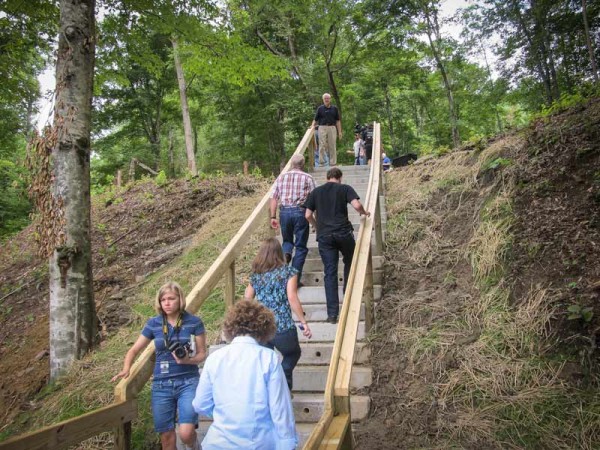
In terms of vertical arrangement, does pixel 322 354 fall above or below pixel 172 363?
below

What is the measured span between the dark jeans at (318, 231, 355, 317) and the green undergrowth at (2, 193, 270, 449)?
55.0 inches

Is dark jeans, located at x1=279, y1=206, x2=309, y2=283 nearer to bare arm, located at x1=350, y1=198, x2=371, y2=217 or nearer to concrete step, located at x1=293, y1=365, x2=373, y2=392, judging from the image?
bare arm, located at x1=350, y1=198, x2=371, y2=217

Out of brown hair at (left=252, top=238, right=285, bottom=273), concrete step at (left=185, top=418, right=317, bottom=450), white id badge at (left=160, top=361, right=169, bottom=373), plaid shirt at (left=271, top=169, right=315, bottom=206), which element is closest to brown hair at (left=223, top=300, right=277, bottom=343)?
white id badge at (left=160, top=361, right=169, bottom=373)

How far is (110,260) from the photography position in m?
8.75

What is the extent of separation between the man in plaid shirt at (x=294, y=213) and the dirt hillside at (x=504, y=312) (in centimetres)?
115

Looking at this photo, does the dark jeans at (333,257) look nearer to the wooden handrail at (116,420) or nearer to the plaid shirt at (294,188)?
the plaid shirt at (294,188)

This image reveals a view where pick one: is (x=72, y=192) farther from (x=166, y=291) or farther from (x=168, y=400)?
(x=168, y=400)

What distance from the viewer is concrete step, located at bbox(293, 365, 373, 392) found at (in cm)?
400

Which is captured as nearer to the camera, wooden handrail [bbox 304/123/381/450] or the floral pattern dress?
wooden handrail [bbox 304/123/381/450]

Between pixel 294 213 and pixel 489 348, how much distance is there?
2.58 m

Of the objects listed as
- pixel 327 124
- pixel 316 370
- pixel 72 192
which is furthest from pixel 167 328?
pixel 327 124

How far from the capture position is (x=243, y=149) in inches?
894

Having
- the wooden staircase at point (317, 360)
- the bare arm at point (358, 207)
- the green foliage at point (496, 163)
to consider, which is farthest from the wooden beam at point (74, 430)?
the green foliage at point (496, 163)

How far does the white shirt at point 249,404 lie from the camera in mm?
2105
